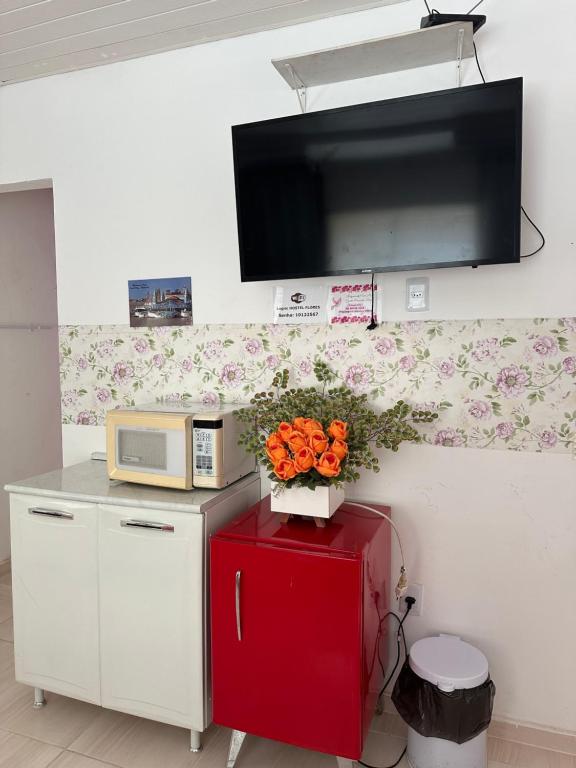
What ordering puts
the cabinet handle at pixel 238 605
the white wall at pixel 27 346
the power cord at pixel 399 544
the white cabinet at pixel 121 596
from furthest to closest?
1. the white wall at pixel 27 346
2. the power cord at pixel 399 544
3. the white cabinet at pixel 121 596
4. the cabinet handle at pixel 238 605

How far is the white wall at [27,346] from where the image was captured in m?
3.37

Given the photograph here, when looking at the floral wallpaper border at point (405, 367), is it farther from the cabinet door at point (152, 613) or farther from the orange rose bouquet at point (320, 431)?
the cabinet door at point (152, 613)

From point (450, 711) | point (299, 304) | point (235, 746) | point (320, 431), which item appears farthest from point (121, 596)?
point (299, 304)

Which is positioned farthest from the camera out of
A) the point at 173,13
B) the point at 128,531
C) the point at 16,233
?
the point at 16,233

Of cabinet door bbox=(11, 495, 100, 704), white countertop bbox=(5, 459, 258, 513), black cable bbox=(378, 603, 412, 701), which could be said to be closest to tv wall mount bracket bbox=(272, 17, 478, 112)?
white countertop bbox=(5, 459, 258, 513)

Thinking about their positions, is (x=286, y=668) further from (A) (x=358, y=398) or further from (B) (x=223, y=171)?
(B) (x=223, y=171)

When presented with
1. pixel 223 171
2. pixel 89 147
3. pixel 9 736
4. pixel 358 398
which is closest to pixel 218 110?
pixel 223 171

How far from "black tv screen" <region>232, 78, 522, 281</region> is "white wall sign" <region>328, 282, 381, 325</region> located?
0.59 feet

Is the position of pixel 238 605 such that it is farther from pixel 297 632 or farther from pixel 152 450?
pixel 152 450

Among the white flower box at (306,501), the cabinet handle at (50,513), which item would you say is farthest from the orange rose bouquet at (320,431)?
the cabinet handle at (50,513)

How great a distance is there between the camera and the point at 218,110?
2.34 m

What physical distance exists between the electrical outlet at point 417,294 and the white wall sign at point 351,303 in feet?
0.39

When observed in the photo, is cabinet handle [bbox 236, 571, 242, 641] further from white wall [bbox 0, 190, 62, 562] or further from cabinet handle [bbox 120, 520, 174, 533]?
white wall [bbox 0, 190, 62, 562]

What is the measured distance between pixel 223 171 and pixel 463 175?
1.01 metres
